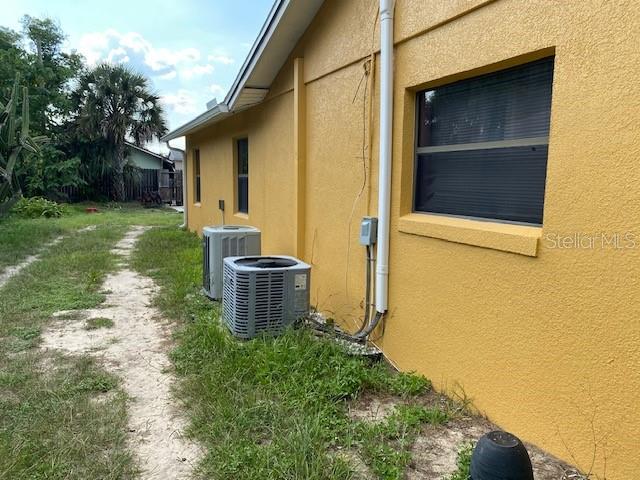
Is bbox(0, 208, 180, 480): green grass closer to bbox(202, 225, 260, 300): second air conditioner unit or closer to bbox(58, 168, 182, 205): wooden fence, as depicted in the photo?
bbox(202, 225, 260, 300): second air conditioner unit

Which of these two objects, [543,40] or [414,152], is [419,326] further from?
[543,40]

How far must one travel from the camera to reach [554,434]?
2426 millimetres

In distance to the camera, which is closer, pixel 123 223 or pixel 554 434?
pixel 554 434

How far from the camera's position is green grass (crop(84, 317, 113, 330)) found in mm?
4941

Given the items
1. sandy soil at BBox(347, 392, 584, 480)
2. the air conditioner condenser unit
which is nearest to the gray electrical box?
the air conditioner condenser unit

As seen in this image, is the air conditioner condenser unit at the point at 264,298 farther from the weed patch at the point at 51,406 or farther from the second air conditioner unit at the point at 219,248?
the second air conditioner unit at the point at 219,248

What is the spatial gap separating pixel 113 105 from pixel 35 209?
7317 mm

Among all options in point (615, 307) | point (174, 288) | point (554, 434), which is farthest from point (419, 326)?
point (174, 288)

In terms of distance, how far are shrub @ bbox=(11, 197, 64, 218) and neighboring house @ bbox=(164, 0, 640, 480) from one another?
1560 cm

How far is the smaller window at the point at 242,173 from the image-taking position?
8105 mm

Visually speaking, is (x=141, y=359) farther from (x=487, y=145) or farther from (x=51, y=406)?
(x=487, y=145)

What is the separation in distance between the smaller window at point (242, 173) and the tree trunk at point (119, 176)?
17397 mm

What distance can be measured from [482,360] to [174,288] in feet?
15.0

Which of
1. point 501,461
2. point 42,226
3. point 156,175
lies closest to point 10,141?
point 42,226
